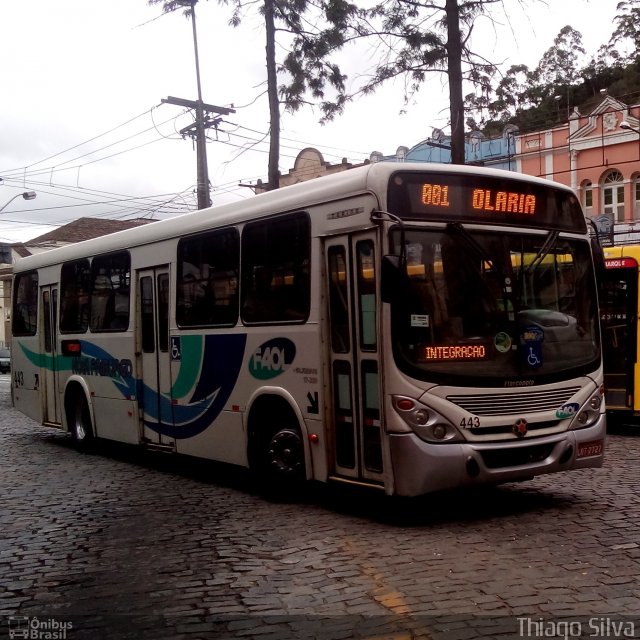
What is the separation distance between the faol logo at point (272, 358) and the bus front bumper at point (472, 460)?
169 centimetres

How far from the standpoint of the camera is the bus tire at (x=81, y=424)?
12789 millimetres

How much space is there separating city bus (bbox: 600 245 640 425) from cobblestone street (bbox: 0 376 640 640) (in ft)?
13.2

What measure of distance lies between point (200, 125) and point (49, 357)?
531 inches

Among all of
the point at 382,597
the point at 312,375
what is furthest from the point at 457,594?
the point at 312,375

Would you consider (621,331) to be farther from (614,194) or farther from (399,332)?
(614,194)

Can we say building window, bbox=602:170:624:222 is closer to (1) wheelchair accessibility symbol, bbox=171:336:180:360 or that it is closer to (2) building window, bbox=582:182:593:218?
(2) building window, bbox=582:182:593:218

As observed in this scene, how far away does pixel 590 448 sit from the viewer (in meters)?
7.74

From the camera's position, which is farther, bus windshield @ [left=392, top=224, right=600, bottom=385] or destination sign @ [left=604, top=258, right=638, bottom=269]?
destination sign @ [left=604, top=258, right=638, bottom=269]

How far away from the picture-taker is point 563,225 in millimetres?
7988

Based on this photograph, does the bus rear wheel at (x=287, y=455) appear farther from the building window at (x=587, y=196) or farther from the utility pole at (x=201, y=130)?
the building window at (x=587, y=196)

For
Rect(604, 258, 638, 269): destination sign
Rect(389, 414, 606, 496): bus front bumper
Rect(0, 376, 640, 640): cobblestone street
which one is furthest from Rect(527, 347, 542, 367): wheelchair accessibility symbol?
Rect(604, 258, 638, 269): destination sign

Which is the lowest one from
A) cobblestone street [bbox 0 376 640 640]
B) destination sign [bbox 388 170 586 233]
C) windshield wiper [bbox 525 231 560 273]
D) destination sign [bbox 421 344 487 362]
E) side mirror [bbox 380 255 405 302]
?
cobblestone street [bbox 0 376 640 640]

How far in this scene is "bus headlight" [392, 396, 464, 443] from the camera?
685 cm

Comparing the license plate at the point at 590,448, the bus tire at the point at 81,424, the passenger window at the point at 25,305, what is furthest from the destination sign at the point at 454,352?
the passenger window at the point at 25,305
